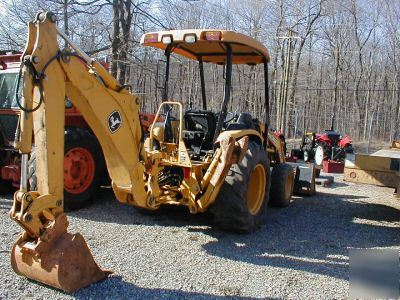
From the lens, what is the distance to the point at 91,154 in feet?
23.9

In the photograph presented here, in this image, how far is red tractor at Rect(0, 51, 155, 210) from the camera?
23.0 ft

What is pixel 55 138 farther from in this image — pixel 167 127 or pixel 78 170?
pixel 78 170

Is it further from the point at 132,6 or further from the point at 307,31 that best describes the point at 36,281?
the point at 307,31

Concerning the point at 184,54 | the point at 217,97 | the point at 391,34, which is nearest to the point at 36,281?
the point at 184,54

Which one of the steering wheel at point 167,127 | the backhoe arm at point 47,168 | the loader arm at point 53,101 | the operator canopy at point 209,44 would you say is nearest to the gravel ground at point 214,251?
the backhoe arm at point 47,168

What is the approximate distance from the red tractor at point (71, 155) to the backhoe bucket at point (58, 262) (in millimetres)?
2451

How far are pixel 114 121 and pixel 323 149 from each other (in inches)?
488

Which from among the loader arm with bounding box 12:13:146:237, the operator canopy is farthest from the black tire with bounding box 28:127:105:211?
the loader arm with bounding box 12:13:146:237

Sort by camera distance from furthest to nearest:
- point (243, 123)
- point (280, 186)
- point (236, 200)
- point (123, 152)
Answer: point (280, 186) → point (243, 123) → point (236, 200) → point (123, 152)

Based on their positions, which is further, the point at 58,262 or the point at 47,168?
the point at 47,168

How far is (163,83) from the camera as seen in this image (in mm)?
6754

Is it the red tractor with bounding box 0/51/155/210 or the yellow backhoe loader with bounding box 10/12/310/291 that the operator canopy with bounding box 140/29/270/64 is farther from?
the red tractor with bounding box 0/51/155/210

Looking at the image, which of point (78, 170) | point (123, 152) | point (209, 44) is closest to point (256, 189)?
point (209, 44)

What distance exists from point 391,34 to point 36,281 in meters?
37.1
